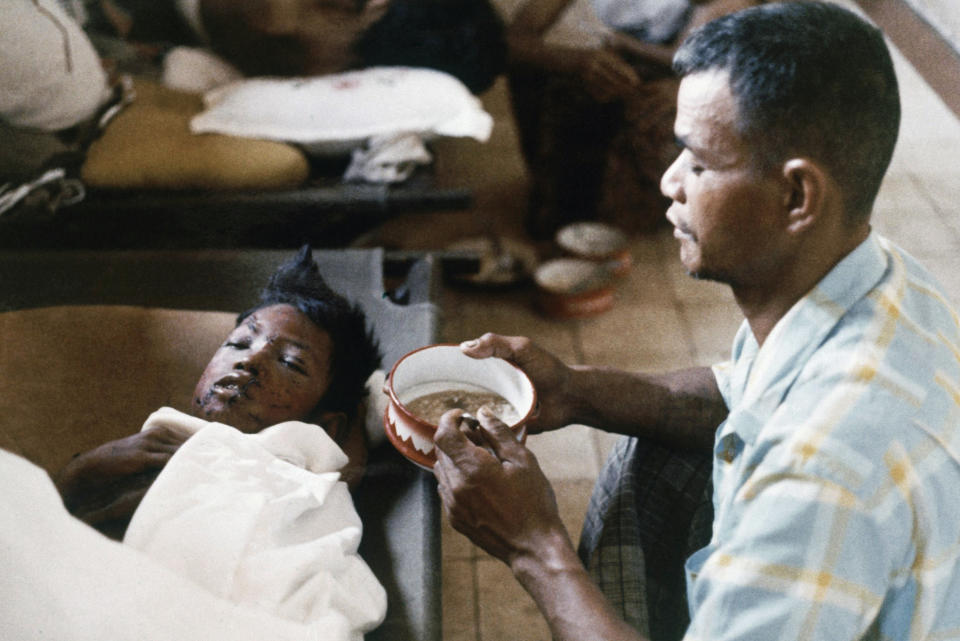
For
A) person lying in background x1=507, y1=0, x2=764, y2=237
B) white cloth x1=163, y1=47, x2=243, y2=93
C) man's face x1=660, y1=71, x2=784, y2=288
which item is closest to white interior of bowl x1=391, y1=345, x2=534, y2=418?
man's face x1=660, y1=71, x2=784, y2=288

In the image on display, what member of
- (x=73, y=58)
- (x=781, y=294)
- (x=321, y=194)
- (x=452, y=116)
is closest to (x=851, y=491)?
(x=781, y=294)

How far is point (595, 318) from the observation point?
205cm

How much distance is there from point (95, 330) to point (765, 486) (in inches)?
25.7

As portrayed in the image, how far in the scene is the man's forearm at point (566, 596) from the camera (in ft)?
2.36

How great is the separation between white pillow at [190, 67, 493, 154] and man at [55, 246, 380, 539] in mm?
726

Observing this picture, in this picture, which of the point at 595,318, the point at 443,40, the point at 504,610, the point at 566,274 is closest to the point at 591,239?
the point at 566,274

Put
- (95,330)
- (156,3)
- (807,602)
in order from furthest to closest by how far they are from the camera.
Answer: (156,3)
(95,330)
(807,602)

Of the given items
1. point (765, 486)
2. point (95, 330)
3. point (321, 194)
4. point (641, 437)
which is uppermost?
point (765, 486)

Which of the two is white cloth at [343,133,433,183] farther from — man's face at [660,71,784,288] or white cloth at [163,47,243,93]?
man's face at [660,71,784,288]

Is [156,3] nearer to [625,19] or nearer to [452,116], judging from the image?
[452,116]

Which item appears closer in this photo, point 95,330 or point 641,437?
point 95,330

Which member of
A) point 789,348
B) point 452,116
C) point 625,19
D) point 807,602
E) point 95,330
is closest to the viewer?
point 807,602

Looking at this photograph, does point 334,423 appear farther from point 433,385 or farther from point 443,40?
point 443,40

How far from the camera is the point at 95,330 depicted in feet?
2.74
